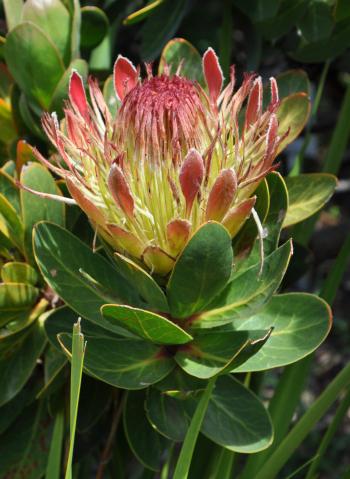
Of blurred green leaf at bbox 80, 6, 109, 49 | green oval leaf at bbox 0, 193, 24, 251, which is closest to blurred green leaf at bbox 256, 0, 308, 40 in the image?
blurred green leaf at bbox 80, 6, 109, 49

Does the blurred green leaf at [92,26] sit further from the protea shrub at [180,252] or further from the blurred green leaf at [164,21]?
the protea shrub at [180,252]

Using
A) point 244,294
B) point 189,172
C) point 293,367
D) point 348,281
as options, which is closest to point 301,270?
point 293,367

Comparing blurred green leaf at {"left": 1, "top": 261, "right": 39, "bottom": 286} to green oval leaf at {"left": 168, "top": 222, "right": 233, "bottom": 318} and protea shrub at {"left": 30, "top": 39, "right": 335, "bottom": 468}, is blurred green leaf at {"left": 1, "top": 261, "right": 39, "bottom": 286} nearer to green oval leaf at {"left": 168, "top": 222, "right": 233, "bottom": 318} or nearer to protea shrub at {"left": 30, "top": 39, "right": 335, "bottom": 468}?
protea shrub at {"left": 30, "top": 39, "right": 335, "bottom": 468}

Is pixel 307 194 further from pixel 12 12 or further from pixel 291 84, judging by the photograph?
pixel 12 12

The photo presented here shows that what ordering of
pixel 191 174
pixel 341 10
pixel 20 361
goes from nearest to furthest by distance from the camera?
pixel 191 174
pixel 20 361
pixel 341 10

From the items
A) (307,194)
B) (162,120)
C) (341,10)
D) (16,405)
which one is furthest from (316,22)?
(16,405)

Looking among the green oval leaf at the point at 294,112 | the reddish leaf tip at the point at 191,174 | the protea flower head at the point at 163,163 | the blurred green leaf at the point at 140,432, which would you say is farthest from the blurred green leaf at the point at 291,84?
the blurred green leaf at the point at 140,432
